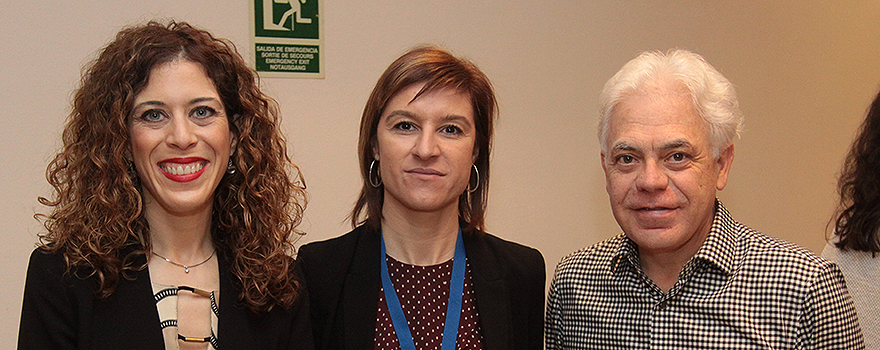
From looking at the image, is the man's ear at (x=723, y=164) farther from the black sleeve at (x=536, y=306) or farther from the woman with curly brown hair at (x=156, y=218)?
the woman with curly brown hair at (x=156, y=218)

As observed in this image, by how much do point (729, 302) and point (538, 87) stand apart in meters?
1.82

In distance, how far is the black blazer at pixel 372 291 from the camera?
204 cm

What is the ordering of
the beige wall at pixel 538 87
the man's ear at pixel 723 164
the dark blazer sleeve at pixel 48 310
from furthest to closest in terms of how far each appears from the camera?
the beige wall at pixel 538 87
the man's ear at pixel 723 164
the dark blazer sleeve at pixel 48 310

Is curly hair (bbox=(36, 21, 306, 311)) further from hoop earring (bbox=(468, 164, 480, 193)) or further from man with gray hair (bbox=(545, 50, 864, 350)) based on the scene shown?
man with gray hair (bbox=(545, 50, 864, 350))

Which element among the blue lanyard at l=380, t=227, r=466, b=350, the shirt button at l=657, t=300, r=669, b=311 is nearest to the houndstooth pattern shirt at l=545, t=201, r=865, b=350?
the shirt button at l=657, t=300, r=669, b=311

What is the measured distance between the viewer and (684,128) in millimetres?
1769

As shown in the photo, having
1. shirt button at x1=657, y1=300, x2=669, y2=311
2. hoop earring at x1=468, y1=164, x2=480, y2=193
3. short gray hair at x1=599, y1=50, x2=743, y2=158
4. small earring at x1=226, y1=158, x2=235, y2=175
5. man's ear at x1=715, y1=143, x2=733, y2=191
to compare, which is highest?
short gray hair at x1=599, y1=50, x2=743, y2=158

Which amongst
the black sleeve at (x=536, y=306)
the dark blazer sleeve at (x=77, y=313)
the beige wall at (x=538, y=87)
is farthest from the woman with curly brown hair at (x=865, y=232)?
the dark blazer sleeve at (x=77, y=313)

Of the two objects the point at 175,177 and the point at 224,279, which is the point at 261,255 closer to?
the point at 224,279

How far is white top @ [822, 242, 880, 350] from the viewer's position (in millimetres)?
2273

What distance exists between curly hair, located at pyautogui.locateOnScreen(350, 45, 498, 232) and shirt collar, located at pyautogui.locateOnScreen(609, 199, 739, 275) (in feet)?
1.61

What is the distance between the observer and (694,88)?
1.79 meters

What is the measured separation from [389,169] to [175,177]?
577 mm

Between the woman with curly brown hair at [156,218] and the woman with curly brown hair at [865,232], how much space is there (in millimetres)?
1694
